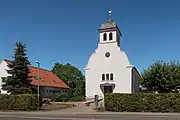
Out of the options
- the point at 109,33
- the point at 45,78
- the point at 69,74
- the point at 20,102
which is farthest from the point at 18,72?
the point at 69,74

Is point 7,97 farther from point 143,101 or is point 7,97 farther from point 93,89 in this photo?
point 93,89

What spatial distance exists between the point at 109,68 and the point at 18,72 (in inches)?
686

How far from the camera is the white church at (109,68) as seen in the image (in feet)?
176

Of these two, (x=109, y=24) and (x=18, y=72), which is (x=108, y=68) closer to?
(x=109, y=24)

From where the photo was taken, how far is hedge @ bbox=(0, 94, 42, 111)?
36.4 metres

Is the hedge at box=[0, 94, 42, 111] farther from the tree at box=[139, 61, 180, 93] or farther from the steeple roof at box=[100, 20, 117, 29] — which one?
the steeple roof at box=[100, 20, 117, 29]

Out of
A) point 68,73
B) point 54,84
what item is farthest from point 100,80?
point 68,73

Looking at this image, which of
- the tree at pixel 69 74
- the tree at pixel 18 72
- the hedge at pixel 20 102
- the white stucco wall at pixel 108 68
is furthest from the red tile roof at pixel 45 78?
the hedge at pixel 20 102

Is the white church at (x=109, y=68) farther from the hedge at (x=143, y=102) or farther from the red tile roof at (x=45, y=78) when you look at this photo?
the hedge at (x=143, y=102)

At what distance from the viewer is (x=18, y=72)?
45.1 m

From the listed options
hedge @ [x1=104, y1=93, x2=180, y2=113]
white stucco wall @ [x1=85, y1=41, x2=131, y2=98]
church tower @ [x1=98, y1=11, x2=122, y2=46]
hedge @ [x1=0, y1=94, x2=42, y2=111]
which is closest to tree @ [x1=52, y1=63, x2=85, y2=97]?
white stucco wall @ [x1=85, y1=41, x2=131, y2=98]

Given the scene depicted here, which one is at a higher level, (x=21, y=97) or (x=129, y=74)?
(x=129, y=74)

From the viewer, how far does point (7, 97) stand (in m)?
37.8

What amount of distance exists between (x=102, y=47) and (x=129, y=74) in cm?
734
